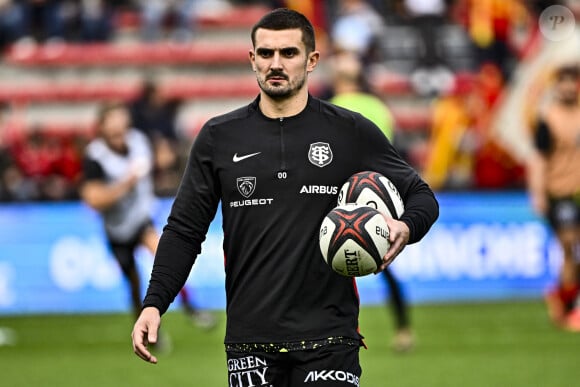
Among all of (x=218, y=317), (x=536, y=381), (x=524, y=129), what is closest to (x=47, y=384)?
(x=536, y=381)

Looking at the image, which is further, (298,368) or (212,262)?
(212,262)

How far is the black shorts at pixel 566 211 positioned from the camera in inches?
563

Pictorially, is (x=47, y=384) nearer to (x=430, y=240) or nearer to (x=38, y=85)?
(x=430, y=240)

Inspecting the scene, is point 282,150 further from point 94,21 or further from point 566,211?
point 94,21

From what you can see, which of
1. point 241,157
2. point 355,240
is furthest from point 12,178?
point 355,240

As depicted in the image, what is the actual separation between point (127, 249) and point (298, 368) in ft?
26.6

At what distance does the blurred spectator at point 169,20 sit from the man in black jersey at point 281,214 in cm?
2021

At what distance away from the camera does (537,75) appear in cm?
2205

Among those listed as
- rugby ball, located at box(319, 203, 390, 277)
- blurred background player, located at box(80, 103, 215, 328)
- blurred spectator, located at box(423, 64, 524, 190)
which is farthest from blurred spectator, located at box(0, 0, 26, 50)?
rugby ball, located at box(319, 203, 390, 277)

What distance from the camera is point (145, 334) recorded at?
540 centimetres

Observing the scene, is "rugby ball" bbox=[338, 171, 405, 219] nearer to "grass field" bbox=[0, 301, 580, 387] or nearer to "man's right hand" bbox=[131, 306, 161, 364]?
"man's right hand" bbox=[131, 306, 161, 364]

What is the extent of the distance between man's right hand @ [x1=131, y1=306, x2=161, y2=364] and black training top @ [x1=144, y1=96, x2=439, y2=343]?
5.6 inches

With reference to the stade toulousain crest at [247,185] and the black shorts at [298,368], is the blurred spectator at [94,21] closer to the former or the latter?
the stade toulousain crest at [247,185]

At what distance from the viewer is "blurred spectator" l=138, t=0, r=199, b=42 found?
25.7 m
